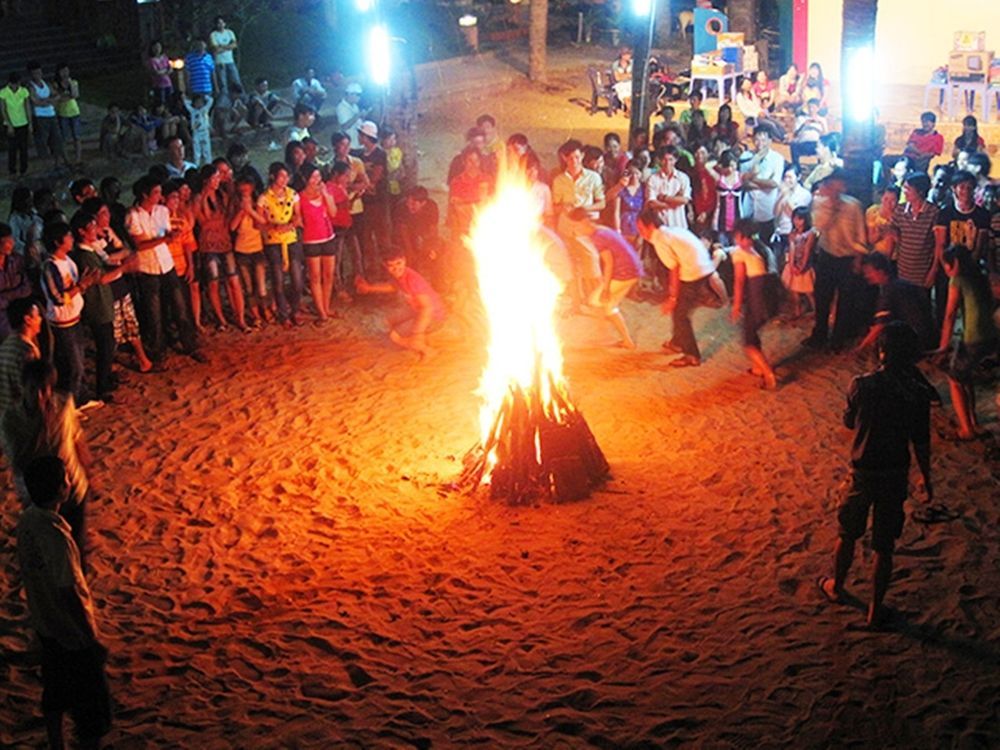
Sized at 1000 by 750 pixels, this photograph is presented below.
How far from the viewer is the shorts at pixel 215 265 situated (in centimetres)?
1354

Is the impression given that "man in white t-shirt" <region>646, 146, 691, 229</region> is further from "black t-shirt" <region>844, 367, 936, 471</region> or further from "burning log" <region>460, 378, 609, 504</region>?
"black t-shirt" <region>844, 367, 936, 471</region>

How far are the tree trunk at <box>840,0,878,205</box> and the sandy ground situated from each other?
4039mm

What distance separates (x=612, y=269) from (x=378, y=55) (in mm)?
8744

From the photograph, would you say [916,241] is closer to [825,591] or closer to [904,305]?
[904,305]

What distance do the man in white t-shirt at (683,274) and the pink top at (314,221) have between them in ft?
12.9

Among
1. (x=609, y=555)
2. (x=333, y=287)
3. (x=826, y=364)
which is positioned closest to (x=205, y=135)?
(x=333, y=287)

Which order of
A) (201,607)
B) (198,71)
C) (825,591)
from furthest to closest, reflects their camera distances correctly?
(198,71) → (201,607) → (825,591)

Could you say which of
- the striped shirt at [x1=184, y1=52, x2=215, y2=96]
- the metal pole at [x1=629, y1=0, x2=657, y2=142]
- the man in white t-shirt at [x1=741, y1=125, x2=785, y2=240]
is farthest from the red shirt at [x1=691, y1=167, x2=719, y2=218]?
the striped shirt at [x1=184, y1=52, x2=215, y2=96]

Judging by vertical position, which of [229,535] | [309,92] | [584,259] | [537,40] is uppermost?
[537,40]

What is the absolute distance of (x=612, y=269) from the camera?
13.1 m

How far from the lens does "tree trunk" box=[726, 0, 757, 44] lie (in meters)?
29.9

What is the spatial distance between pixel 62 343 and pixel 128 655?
14.6 ft

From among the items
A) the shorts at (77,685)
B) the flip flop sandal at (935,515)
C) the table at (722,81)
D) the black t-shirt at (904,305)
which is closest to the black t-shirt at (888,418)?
the flip flop sandal at (935,515)

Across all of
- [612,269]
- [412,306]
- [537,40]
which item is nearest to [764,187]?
[612,269]
